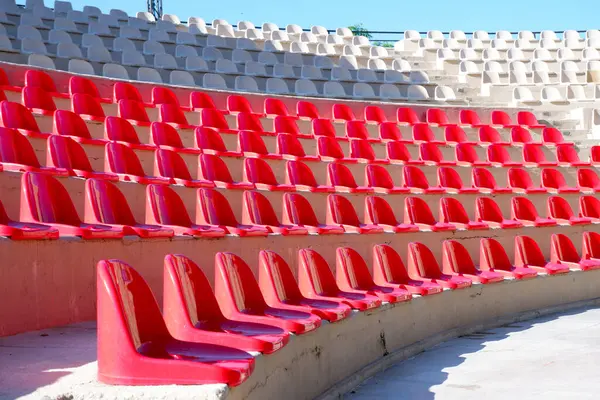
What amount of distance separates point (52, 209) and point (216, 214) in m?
1.24

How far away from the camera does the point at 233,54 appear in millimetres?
10562

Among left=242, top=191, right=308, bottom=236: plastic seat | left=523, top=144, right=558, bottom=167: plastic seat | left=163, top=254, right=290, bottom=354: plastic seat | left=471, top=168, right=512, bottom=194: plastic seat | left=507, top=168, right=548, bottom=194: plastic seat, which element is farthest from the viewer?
left=523, top=144, right=558, bottom=167: plastic seat

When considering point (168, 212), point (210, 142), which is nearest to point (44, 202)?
point (168, 212)

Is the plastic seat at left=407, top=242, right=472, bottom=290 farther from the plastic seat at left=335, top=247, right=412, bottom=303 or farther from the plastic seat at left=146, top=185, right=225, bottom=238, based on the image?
the plastic seat at left=146, top=185, right=225, bottom=238

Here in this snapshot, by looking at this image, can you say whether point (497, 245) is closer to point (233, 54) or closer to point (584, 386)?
point (584, 386)

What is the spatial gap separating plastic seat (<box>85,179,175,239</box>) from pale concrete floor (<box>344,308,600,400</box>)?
108 cm

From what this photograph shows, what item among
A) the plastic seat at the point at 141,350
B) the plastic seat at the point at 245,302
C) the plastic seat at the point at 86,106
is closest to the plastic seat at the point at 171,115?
→ the plastic seat at the point at 86,106

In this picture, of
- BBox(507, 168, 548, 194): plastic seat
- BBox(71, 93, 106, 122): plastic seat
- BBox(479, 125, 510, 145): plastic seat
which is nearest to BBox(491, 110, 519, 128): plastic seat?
BBox(479, 125, 510, 145): plastic seat

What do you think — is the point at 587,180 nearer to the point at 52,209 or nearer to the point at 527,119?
the point at 527,119

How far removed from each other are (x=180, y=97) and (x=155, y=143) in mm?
1928

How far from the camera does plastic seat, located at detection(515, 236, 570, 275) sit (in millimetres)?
5601

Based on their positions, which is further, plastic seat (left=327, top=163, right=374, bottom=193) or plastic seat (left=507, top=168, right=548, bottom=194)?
plastic seat (left=507, top=168, right=548, bottom=194)

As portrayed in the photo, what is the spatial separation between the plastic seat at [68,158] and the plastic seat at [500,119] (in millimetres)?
5527

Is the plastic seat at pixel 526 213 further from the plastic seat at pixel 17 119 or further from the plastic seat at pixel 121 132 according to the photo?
the plastic seat at pixel 17 119
